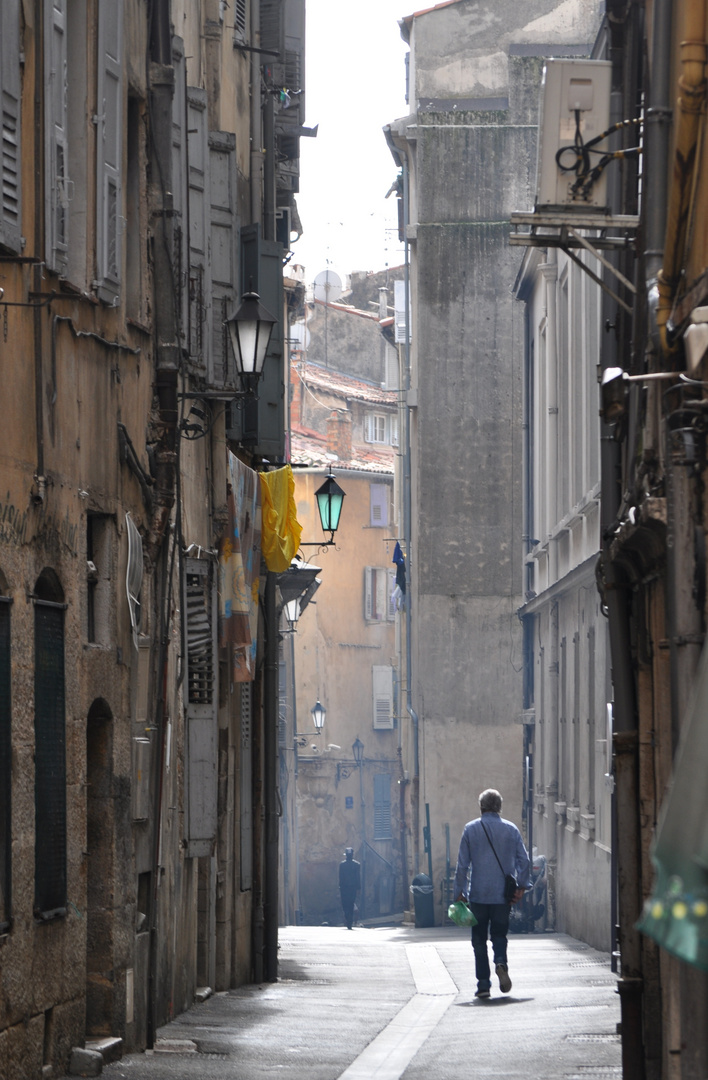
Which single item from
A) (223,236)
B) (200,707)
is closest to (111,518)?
(200,707)

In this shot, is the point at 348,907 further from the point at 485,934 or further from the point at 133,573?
the point at 133,573

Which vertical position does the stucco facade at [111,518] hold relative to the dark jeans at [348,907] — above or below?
above

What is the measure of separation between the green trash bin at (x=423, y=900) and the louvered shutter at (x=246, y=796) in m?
13.7

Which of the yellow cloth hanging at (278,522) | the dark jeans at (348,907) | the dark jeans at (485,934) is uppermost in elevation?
the yellow cloth hanging at (278,522)

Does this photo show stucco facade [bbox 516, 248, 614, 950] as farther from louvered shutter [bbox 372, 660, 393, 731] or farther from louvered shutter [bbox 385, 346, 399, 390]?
louvered shutter [bbox 372, 660, 393, 731]

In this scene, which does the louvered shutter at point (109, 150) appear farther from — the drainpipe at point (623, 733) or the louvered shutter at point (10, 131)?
the drainpipe at point (623, 733)

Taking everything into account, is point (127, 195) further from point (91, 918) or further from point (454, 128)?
point (454, 128)

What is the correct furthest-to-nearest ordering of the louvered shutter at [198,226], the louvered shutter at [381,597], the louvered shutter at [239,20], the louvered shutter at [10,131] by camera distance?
the louvered shutter at [381,597] < the louvered shutter at [239,20] < the louvered shutter at [198,226] < the louvered shutter at [10,131]

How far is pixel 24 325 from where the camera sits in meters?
9.64

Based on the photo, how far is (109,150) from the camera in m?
Answer: 11.3

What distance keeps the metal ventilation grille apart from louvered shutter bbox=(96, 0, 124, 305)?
11.3 ft

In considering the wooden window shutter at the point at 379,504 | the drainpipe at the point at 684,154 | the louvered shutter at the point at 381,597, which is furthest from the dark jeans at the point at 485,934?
the wooden window shutter at the point at 379,504

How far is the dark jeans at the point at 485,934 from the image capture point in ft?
46.3

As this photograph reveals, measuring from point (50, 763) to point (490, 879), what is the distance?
17.0ft
